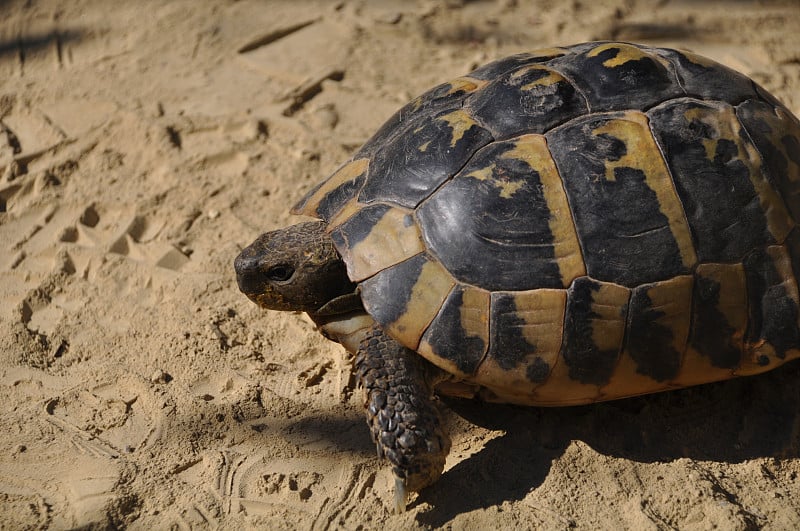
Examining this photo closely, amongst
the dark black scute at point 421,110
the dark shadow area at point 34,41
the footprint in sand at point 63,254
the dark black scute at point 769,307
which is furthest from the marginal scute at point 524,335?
the dark shadow area at point 34,41

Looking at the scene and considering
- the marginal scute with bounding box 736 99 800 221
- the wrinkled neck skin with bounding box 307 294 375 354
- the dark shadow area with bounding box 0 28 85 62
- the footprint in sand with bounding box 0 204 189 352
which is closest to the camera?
the marginal scute with bounding box 736 99 800 221

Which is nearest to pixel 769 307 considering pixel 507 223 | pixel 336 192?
pixel 507 223

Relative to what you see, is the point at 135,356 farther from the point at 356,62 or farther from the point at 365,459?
the point at 356,62

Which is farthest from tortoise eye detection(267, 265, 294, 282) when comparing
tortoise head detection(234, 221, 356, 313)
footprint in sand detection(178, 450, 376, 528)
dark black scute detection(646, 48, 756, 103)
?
dark black scute detection(646, 48, 756, 103)

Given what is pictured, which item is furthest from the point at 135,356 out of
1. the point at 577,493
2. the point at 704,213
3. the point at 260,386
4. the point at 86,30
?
the point at 86,30

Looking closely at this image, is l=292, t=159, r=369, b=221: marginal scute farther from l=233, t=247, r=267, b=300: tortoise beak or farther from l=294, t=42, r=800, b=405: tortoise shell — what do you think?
l=233, t=247, r=267, b=300: tortoise beak

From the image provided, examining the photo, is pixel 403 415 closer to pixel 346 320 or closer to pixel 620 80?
pixel 346 320
